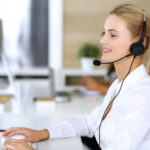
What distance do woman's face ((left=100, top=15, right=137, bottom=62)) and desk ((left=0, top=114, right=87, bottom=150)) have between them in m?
0.42

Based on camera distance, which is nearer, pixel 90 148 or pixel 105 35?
pixel 105 35

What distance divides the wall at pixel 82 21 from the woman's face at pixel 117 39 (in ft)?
9.35

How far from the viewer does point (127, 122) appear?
3.51ft

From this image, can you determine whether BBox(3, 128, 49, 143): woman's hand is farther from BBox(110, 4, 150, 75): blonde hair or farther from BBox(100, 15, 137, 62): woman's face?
BBox(110, 4, 150, 75): blonde hair

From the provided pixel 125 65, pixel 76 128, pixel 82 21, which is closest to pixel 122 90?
pixel 125 65

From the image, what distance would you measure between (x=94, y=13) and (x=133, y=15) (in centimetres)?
291

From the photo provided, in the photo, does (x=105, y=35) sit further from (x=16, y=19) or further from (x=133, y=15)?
(x=16, y=19)

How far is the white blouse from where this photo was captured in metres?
1.05

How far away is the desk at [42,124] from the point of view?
1273 millimetres

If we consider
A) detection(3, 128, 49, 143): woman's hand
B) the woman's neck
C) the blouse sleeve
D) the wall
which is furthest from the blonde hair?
the wall

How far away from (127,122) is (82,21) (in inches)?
127

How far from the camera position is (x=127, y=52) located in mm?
1297

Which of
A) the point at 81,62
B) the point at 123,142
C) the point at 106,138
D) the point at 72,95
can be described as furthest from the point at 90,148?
the point at 81,62

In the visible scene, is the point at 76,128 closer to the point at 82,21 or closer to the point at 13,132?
the point at 13,132
